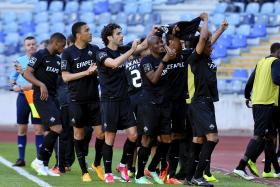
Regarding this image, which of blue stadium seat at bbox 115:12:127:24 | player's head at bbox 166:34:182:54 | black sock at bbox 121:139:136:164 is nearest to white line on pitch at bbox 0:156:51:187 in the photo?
black sock at bbox 121:139:136:164

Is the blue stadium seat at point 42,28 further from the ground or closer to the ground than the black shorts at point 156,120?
further from the ground

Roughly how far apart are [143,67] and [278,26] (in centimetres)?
1575

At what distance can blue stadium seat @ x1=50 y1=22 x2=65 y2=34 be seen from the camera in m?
28.4

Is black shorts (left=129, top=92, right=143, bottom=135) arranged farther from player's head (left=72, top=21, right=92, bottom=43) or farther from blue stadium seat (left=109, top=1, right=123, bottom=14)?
blue stadium seat (left=109, top=1, right=123, bottom=14)

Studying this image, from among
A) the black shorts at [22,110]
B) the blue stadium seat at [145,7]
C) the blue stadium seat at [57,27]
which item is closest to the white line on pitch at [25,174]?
the black shorts at [22,110]

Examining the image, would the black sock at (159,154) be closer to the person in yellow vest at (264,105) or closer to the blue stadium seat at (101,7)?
the person in yellow vest at (264,105)

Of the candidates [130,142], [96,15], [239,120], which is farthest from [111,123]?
[96,15]

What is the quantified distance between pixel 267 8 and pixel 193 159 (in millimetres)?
16806

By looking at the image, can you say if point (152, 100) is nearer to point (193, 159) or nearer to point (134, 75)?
point (193, 159)

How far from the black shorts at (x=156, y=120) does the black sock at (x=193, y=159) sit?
470 millimetres

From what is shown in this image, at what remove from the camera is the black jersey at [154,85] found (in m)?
12.5

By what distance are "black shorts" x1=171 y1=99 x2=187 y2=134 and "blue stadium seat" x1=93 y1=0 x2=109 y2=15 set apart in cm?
1655

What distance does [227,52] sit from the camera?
27.2m

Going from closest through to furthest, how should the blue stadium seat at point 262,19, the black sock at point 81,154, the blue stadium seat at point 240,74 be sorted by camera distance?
the black sock at point 81,154 → the blue stadium seat at point 240,74 → the blue stadium seat at point 262,19
